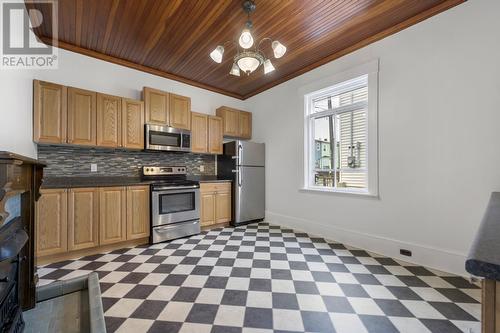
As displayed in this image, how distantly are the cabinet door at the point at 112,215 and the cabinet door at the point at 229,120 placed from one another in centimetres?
221

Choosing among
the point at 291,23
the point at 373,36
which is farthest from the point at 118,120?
the point at 373,36

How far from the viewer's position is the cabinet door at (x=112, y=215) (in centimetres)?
271

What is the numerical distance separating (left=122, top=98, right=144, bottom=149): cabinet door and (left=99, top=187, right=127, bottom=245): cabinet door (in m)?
0.72

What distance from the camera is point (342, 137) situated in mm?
3250

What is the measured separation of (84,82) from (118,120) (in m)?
0.75

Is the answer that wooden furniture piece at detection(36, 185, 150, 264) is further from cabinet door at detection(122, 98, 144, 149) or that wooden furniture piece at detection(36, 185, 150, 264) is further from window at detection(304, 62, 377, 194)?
window at detection(304, 62, 377, 194)

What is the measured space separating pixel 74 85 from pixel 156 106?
1.07 m

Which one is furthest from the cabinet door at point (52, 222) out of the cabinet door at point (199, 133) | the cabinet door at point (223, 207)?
the cabinet door at point (223, 207)

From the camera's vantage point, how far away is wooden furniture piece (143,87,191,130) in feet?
11.0

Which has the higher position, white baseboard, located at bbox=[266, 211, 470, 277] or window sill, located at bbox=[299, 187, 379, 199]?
window sill, located at bbox=[299, 187, 379, 199]

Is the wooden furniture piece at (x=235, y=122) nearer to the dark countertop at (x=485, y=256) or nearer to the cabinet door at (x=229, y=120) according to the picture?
the cabinet door at (x=229, y=120)

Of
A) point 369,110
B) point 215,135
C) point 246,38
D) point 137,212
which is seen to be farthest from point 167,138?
point 369,110

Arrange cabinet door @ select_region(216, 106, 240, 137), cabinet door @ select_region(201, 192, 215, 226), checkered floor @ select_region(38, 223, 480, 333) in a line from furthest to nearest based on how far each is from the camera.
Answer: cabinet door @ select_region(216, 106, 240, 137)
cabinet door @ select_region(201, 192, 215, 226)
checkered floor @ select_region(38, 223, 480, 333)

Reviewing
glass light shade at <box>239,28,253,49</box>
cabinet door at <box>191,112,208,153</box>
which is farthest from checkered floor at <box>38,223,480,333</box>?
glass light shade at <box>239,28,253,49</box>
